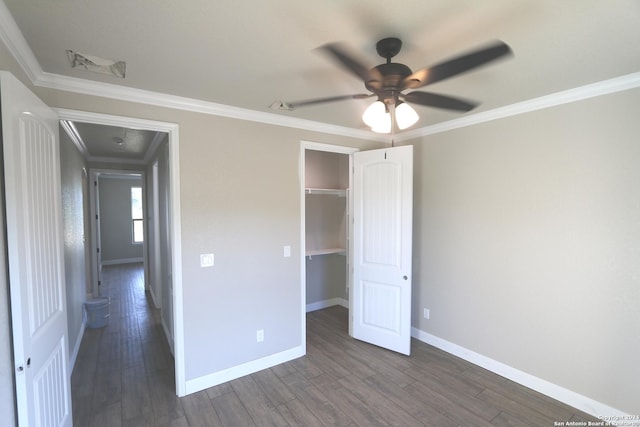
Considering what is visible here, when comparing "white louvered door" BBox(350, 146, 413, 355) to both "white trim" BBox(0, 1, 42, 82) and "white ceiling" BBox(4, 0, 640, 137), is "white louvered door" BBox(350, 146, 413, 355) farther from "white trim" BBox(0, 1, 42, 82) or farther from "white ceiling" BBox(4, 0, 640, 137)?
"white trim" BBox(0, 1, 42, 82)

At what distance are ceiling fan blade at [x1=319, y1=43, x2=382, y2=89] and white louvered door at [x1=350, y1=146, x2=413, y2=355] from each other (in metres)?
1.78

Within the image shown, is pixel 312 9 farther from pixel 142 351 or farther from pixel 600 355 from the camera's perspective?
pixel 142 351

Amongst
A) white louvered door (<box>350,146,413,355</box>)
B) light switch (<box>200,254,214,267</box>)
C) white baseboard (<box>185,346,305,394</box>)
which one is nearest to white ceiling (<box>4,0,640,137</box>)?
white louvered door (<box>350,146,413,355</box>)

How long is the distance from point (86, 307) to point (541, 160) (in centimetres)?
566

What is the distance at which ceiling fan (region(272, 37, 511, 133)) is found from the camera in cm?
123

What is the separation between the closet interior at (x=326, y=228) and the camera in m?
4.59

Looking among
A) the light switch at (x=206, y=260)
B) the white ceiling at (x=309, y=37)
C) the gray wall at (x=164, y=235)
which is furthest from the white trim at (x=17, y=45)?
the light switch at (x=206, y=260)

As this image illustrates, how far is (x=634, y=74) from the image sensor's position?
204 centimetres

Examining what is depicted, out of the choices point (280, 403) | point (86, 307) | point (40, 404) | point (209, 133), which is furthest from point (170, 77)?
point (86, 307)

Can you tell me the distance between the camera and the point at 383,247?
3.37m

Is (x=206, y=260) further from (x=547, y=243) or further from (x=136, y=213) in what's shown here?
(x=136, y=213)

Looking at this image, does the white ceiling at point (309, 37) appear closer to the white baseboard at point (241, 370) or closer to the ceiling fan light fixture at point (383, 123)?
the ceiling fan light fixture at point (383, 123)

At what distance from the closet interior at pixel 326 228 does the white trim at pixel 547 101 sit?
5.51 ft

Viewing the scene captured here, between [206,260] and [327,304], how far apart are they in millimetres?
2623
